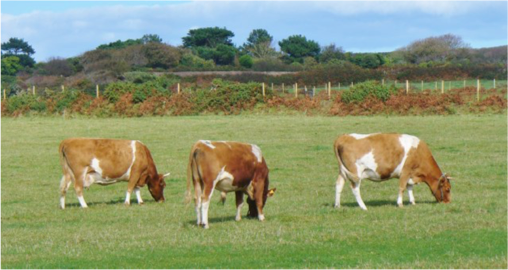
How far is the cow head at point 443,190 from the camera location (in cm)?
1773

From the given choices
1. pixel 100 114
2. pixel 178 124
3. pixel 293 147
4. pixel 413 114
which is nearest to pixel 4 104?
pixel 100 114

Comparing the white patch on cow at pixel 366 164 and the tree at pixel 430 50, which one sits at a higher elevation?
the tree at pixel 430 50

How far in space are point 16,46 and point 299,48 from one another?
2068 inches

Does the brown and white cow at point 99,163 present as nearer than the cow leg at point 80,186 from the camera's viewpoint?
No

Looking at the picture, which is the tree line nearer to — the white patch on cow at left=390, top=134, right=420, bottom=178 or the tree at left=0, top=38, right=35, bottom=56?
the tree at left=0, top=38, right=35, bottom=56

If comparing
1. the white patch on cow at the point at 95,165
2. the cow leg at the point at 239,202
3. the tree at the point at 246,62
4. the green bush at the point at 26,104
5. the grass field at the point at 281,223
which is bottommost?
the grass field at the point at 281,223

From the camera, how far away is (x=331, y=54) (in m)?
128

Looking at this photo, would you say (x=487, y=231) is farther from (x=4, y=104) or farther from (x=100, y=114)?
(x=4, y=104)

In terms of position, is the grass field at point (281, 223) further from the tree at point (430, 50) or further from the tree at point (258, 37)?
the tree at point (258, 37)

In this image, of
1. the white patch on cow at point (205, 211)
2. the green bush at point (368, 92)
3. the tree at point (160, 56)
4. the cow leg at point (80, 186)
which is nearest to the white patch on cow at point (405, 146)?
the white patch on cow at point (205, 211)

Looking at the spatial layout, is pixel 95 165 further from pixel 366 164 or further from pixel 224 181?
pixel 366 164

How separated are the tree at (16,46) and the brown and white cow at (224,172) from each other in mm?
140510

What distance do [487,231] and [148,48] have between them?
10269 centimetres

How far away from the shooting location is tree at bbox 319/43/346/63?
12462cm
